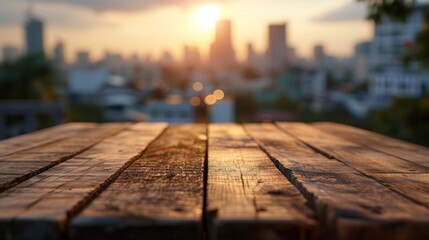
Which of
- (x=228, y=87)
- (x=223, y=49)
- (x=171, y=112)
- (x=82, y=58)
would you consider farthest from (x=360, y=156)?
(x=82, y=58)

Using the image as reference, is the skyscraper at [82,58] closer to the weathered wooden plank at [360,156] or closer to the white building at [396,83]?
the white building at [396,83]

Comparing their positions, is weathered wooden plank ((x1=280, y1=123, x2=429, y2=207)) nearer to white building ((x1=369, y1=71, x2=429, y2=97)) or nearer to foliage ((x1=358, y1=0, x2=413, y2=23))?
foliage ((x1=358, y1=0, x2=413, y2=23))

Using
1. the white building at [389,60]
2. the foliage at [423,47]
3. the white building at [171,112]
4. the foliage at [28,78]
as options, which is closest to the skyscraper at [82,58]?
the white building at [389,60]

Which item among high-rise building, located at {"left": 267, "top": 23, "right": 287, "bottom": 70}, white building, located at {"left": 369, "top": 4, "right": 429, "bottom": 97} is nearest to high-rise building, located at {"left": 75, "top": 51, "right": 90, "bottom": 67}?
high-rise building, located at {"left": 267, "top": 23, "right": 287, "bottom": 70}

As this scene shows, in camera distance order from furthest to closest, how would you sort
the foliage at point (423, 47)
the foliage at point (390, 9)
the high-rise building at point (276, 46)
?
the high-rise building at point (276, 46)
the foliage at point (423, 47)
the foliage at point (390, 9)

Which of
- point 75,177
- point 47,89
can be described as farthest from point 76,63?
point 75,177

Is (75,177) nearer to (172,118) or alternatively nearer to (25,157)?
(25,157)

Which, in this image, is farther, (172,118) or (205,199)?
(172,118)
